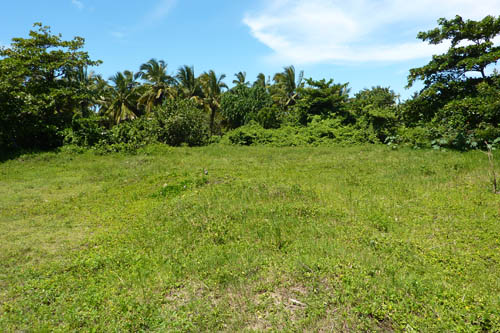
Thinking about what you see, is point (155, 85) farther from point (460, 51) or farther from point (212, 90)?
point (460, 51)

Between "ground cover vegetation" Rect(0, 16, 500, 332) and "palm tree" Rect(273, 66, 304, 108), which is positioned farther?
"palm tree" Rect(273, 66, 304, 108)

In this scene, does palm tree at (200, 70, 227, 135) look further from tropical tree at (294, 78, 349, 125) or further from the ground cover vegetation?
the ground cover vegetation

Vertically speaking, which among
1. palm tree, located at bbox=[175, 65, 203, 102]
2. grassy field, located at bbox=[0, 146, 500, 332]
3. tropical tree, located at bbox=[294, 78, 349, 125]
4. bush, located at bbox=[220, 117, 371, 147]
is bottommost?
grassy field, located at bbox=[0, 146, 500, 332]

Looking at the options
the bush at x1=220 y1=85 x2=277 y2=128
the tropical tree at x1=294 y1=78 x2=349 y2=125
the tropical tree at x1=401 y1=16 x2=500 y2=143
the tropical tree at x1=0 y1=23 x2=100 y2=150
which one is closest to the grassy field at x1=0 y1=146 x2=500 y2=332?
the tropical tree at x1=401 y1=16 x2=500 y2=143

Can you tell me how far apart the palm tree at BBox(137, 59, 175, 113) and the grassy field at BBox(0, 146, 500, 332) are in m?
24.5

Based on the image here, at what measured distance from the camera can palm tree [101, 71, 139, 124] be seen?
103 feet

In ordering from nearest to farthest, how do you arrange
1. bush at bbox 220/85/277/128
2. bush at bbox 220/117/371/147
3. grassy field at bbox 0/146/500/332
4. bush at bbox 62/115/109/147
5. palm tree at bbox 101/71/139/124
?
1. grassy field at bbox 0/146/500/332
2. bush at bbox 62/115/109/147
3. bush at bbox 220/117/371/147
4. bush at bbox 220/85/277/128
5. palm tree at bbox 101/71/139/124

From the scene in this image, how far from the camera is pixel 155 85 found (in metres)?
32.0

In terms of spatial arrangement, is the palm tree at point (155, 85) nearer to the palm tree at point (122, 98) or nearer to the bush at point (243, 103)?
the palm tree at point (122, 98)

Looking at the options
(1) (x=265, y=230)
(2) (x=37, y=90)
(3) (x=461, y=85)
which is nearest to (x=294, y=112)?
(3) (x=461, y=85)

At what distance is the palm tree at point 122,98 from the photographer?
31.5 metres

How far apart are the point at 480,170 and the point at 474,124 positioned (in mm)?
5573

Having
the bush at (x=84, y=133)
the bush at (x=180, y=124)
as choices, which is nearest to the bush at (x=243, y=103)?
the bush at (x=180, y=124)

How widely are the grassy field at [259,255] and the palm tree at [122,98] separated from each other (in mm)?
24628
